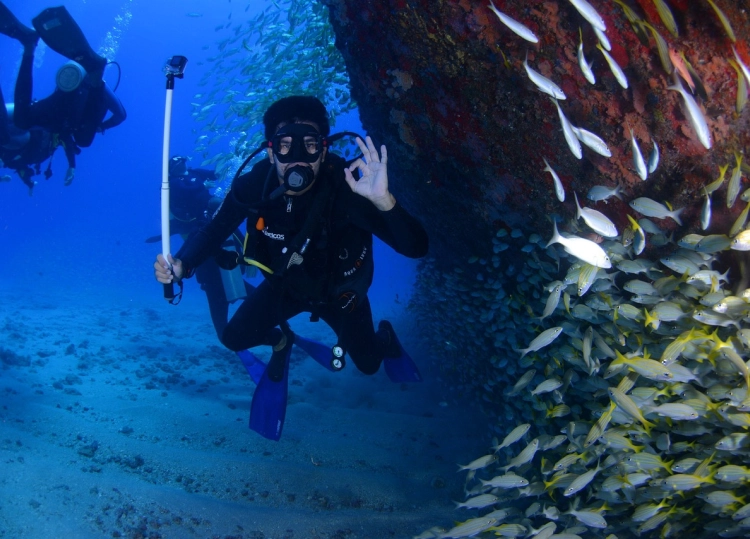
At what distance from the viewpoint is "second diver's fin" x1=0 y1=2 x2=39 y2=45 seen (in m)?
6.40

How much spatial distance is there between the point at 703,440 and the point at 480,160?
3.20 meters

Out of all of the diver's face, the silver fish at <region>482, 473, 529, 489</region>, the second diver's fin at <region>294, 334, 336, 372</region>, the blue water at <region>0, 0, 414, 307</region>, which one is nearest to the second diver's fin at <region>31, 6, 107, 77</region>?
the diver's face

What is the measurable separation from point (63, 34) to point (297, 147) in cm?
555

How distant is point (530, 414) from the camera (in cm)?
468

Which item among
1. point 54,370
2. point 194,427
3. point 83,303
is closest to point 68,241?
point 83,303

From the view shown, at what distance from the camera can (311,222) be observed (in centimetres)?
389

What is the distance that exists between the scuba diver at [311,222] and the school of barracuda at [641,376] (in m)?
1.45

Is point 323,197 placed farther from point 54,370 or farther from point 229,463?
point 54,370

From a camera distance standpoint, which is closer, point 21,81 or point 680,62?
point 680,62

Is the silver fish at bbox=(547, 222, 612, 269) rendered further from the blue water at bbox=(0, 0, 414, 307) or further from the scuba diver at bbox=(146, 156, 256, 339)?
the blue water at bbox=(0, 0, 414, 307)

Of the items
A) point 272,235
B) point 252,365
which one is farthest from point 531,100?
point 252,365

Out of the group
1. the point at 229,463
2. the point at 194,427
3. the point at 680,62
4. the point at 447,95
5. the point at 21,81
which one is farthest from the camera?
the point at 194,427

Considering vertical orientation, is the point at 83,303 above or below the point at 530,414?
above

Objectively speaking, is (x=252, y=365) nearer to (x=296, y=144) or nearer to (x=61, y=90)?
(x=296, y=144)
